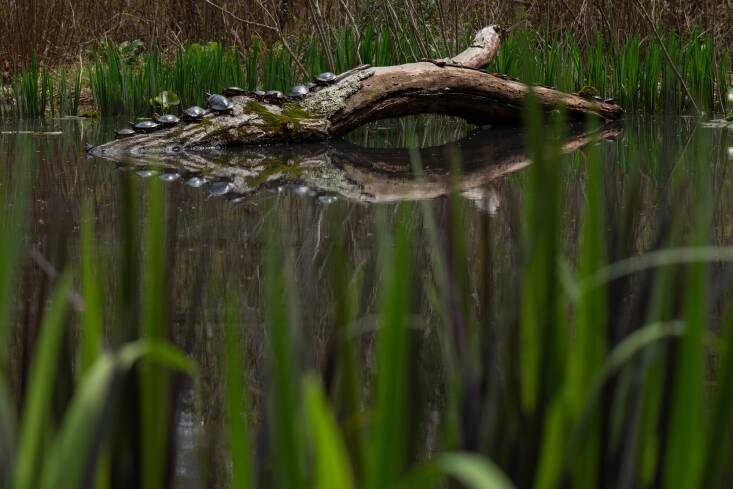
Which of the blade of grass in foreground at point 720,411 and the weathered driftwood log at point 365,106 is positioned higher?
the weathered driftwood log at point 365,106

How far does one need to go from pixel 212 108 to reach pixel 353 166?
1.15 metres

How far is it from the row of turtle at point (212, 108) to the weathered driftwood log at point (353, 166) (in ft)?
0.73

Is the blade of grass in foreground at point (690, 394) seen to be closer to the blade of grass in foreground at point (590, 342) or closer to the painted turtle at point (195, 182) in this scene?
the blade of grass in foreground at point (590, 342)

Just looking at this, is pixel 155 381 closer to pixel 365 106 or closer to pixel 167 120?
pixel 167 120

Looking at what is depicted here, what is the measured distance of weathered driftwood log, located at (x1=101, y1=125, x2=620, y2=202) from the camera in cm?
389

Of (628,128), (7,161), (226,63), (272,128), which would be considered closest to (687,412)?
(7,161)

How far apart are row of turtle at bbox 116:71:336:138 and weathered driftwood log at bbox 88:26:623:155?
1.1 inches

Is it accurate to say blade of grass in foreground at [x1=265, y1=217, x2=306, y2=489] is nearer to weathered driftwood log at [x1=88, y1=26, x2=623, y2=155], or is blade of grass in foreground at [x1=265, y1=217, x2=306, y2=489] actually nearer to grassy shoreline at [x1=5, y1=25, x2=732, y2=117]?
weathered driftwood log at [x1=88, y1=26, x2=623, y2=155]

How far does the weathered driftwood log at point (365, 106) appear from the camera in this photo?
548cm

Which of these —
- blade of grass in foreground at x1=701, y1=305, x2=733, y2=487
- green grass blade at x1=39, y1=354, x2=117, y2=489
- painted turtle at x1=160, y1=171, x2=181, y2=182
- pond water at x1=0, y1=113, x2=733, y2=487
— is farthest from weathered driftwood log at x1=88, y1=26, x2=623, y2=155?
blade of grass in foreground at x1=701, y1=305, x2=733, y2=487

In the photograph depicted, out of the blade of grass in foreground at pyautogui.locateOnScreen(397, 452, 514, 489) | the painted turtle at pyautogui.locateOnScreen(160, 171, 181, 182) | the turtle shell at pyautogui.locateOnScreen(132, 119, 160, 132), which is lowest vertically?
the blade of grass in foreground at pyautogui.locateOnScreen(397, 452, 514, 489)

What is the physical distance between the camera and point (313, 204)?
138 inches

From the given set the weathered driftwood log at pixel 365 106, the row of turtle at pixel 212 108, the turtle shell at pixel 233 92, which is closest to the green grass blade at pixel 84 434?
the weathered driftwood log at pixel 365 106

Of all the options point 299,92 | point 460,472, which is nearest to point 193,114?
point 299,92
